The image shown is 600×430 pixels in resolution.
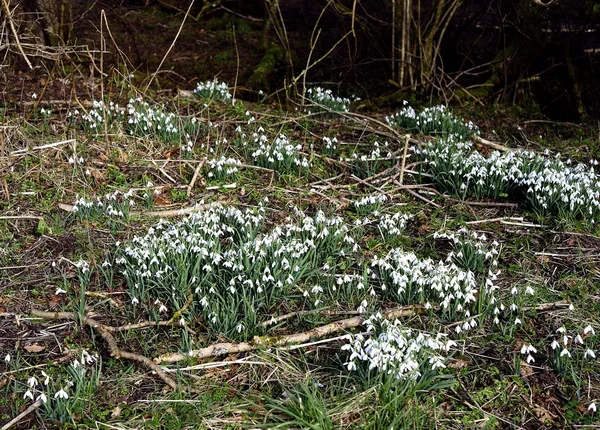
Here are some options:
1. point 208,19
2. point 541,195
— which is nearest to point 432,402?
point 541,195

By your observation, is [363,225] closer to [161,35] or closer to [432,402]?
[432,402]

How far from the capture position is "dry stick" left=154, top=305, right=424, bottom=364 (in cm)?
342

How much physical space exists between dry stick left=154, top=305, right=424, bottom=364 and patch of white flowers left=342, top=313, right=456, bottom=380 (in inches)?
12.5

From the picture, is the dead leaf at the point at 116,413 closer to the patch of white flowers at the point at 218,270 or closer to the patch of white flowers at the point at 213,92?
the patch of white flowers at the point at 218,270

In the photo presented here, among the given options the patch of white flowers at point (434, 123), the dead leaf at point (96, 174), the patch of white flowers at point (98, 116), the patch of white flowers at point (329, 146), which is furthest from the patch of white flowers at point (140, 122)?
the patch of white flowers at point (434, 123)

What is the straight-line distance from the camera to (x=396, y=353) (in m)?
3.11

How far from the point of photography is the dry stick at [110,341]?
10.8 feet

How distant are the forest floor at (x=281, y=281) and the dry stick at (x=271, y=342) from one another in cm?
1

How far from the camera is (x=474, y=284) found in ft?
12.6

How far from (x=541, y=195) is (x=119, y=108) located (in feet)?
11.4

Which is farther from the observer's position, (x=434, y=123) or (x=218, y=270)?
(x=434, y=123)

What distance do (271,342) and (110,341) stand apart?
0.77 metres

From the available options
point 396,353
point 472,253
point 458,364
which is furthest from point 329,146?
point 396,353

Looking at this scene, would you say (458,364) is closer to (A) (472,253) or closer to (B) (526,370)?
(B) (526,370)
